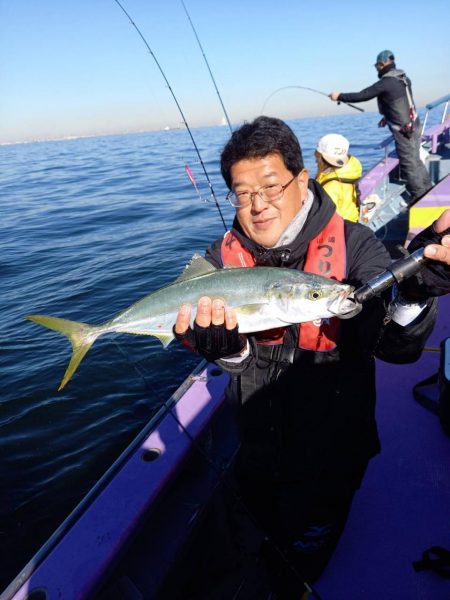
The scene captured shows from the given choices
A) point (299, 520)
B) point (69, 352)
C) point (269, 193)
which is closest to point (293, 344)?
point (269, 193)

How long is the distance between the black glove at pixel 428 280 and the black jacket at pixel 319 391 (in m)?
0.21

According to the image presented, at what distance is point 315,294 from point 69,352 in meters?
6.04

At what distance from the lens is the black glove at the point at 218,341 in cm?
247

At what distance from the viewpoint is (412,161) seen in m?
8.72

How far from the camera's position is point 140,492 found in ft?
9.23

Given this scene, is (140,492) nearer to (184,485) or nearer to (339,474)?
(184,485)

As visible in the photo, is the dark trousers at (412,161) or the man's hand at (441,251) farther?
the dark trousers at (412,161)

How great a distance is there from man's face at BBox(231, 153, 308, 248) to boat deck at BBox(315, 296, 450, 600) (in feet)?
7.55

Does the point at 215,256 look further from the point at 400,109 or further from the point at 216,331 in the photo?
the point at 400,109

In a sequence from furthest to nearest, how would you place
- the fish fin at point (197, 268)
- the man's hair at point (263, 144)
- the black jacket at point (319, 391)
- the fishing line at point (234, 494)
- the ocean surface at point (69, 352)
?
the ocean surface at point (69, 352) → the fish fin at point (197, 268) → the fishing line at point (234, 494) → the man's hair at point (263, 144) → the black jacket at point (319, 391)

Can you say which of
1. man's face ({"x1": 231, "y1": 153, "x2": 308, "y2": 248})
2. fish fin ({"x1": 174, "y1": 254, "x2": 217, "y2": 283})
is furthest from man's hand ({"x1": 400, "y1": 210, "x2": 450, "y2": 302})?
fish fin ({"x1": 174, "y1": 254, "x2": 217, "y2": 283})

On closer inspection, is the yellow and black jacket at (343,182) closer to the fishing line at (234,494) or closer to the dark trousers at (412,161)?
the dark trousers at (412,161)

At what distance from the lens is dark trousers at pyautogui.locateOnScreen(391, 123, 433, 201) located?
28.0 ft

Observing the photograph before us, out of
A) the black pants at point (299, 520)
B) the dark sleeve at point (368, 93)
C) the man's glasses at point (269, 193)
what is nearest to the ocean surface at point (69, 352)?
the black pants at point (299, 520)
